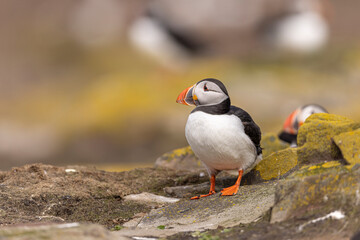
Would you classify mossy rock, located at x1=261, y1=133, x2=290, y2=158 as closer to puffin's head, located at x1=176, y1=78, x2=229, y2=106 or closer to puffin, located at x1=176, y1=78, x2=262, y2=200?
puffin, located at x1=176, y1=78, x2=262, y2=200

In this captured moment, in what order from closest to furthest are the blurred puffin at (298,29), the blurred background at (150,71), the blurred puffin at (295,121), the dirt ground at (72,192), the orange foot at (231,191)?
1. the orange foot at (231,191)
2. the dirt ground at (72,192)
3. the blurred puffin at (295,121)
4. the blurred background at (150,71)
5. the blurred puffin at (298,29)

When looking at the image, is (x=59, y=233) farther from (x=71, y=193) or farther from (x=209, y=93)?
(x=71, y=193)

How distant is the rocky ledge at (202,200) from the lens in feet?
14.4

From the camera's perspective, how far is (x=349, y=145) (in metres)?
4.82

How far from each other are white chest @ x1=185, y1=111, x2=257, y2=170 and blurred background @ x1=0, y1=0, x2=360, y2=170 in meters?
9.48

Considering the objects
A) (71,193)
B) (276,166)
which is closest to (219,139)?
(276,166)

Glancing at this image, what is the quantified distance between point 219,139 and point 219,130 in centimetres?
9

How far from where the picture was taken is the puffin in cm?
599

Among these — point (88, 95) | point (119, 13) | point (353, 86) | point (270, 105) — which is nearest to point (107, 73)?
point (88, 95)

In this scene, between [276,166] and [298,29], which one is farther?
[298,29]

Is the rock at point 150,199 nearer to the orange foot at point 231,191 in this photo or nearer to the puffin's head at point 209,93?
the orange foot at point 231,191

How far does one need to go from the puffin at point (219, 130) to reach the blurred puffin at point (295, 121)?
155 inches

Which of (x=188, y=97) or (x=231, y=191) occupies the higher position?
(x=188, y=97)

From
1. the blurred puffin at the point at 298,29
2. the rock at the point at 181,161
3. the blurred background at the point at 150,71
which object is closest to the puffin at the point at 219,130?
the rock at the point at 181,161
